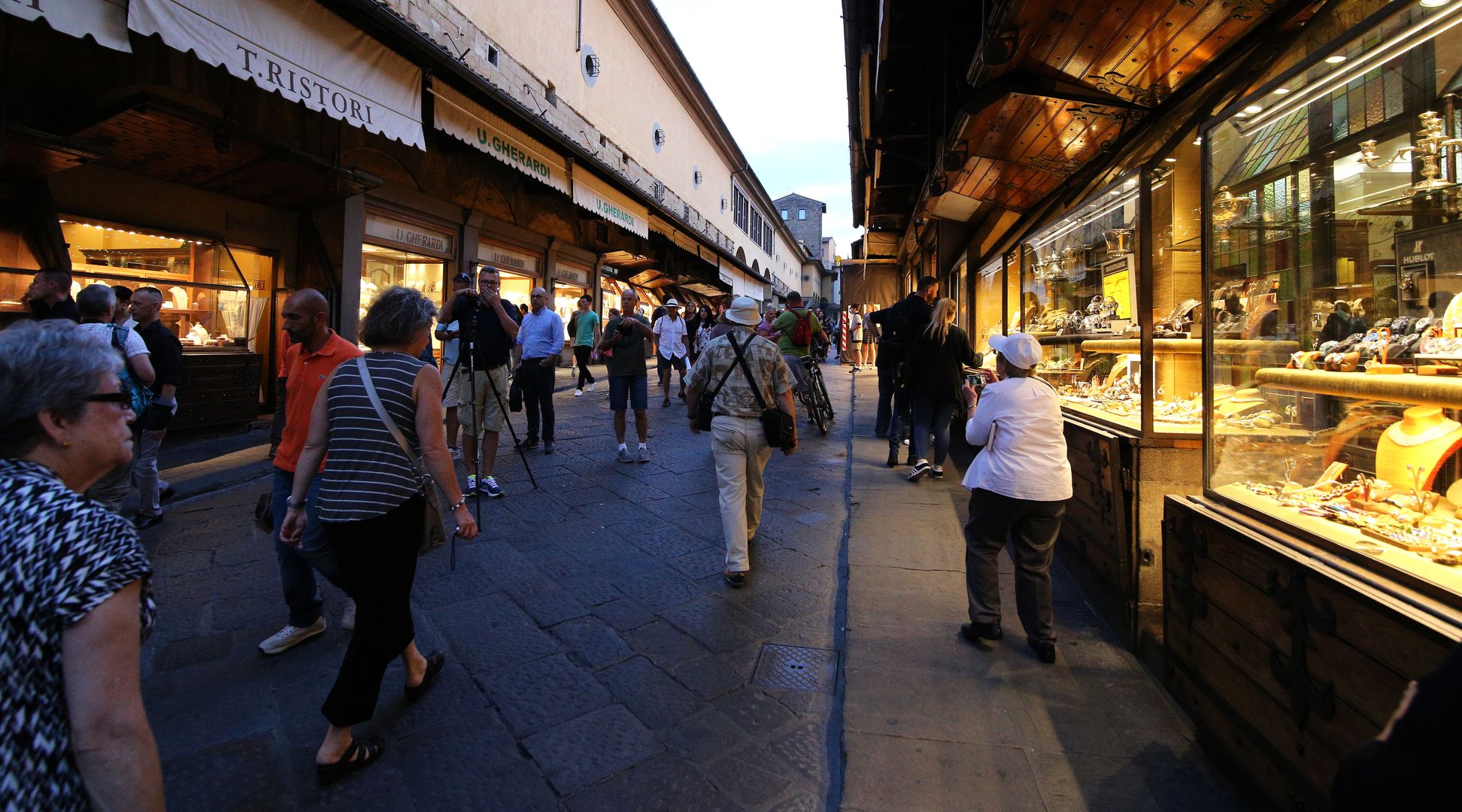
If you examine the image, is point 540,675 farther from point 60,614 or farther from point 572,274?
point 572,274

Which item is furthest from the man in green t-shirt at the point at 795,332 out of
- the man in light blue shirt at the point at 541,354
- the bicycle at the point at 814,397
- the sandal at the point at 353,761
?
the sandal at the point at 353,761

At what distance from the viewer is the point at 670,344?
9898 mm

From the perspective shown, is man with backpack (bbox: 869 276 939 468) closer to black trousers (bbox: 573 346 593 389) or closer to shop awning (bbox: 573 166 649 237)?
black trousers (bbox: 573 346 593 389)

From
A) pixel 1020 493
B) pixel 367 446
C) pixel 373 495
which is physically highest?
pixel 367 446

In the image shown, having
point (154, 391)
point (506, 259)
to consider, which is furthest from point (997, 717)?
point (506, 259)

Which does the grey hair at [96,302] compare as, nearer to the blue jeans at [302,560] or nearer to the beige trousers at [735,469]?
the blue jeans at [302,560]

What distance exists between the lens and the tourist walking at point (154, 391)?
4195 mm

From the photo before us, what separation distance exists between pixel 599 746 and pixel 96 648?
154 centimetres

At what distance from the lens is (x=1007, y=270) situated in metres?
7.12

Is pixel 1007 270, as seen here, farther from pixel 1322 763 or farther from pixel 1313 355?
pixel 1322 763

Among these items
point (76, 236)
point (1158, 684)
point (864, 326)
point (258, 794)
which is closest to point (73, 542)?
point (258, 794)

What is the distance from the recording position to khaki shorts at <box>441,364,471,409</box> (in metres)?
5.09

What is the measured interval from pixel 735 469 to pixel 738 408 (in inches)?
13.1

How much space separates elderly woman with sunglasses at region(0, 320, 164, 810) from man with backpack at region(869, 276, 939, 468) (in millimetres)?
5446
